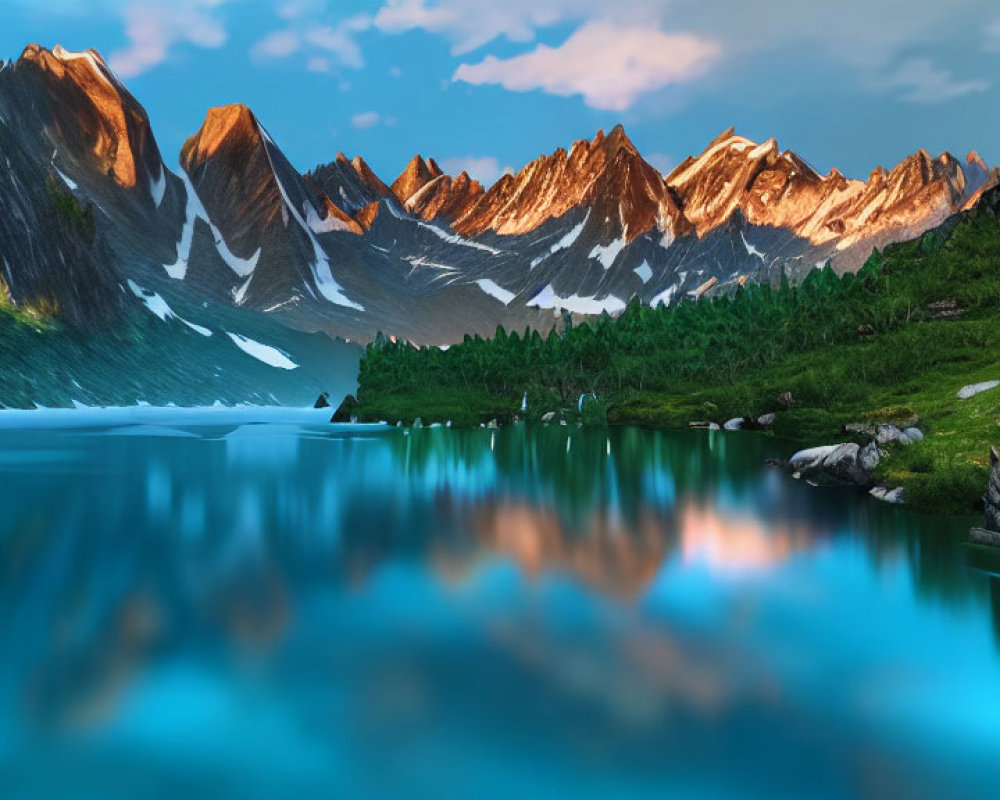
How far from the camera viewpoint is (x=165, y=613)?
20.5 meters

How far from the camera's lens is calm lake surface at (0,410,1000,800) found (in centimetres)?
1199

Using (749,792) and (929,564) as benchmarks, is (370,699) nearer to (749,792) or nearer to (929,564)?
(749,792)

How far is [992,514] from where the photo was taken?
2950 centimetres

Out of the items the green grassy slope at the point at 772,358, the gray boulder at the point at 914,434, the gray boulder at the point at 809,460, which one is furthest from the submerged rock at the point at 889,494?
the green grassy slope at the point at 772,358

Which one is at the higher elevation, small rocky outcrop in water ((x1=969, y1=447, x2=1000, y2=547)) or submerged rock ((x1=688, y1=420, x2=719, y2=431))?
submerged rock ((x1=688, y1=420, x2=719, y2=431))

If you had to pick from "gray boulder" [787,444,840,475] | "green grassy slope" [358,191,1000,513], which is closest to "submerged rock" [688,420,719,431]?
"green grassy slope" [358,191,1000,513]

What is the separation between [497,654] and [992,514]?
69.0ft

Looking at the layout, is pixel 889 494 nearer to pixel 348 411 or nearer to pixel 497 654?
pixel 497 654

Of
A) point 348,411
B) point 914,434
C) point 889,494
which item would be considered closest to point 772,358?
point 348,411

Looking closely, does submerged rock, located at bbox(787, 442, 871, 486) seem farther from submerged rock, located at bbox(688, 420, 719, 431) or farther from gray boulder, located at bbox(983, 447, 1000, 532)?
submerged rock, located at bbox(688, 420, 719, 431)

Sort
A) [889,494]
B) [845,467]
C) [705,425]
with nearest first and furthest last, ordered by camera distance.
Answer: [889,494], [845,467], [705,425]

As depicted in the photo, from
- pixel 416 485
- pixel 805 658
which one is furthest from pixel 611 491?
pixel 805 658

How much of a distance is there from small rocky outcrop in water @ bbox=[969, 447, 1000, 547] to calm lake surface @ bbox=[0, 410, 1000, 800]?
1.04 metres

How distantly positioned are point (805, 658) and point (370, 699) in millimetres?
8974
